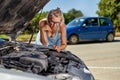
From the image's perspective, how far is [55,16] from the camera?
636 cm

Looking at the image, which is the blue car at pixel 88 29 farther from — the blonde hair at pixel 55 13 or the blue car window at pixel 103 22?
the blonde hair at pixel 55 13

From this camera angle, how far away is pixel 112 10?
1547 inches

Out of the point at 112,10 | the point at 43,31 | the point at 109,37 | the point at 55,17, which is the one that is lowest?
the point at 109,37

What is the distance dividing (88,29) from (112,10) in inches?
662

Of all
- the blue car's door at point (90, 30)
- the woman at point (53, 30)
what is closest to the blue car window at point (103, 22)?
the blue car's door at point (90, 30)

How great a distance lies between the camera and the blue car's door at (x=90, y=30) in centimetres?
2285

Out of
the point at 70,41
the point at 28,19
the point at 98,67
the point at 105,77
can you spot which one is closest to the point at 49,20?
the point at 28,19

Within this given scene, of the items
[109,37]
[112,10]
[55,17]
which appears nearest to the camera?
[55,17]

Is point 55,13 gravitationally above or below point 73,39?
above

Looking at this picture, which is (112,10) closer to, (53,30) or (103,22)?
(103,22)

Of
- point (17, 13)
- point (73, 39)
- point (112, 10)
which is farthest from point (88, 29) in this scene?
point (17, 13)

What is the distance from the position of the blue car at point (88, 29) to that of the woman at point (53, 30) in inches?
628

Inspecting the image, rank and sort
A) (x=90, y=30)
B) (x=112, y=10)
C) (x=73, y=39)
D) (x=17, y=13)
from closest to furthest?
(x=17, y=13)
(x=73, y=39)
(x=90, y=30)
(x=112, y=10)

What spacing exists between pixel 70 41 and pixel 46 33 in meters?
16.4
